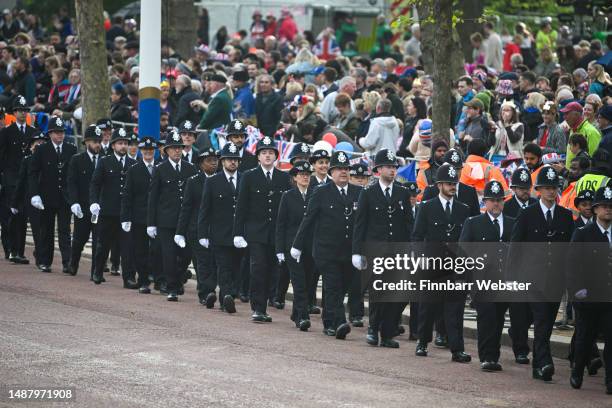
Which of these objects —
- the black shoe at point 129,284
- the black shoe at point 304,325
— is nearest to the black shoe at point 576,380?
the black shoe at point 304,325

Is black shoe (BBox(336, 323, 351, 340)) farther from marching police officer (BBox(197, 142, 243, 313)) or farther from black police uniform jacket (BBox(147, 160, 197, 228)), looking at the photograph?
black police uniform jacket (BBox(147, 160, 197, 228))

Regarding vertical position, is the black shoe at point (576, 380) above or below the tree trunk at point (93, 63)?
below

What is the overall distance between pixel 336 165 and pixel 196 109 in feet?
28.5

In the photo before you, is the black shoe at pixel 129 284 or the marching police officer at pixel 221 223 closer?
the marching police officer at pixel 221 223

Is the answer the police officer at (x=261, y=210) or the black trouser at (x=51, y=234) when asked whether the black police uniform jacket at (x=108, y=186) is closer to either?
the black trouser at (x=51, y=234)

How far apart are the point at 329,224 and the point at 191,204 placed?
2917 millimetres

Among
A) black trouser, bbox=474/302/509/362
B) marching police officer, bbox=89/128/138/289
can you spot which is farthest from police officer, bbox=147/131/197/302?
black trouser, bbox=474/302/509/362

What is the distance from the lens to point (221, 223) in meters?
17.5

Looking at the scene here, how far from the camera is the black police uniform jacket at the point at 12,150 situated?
71.3 ft

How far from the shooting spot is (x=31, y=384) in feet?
39.1

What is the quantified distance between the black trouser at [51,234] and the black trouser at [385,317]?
6504mm

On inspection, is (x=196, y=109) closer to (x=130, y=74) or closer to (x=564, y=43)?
(x=130, y=74)

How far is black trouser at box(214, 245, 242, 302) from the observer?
56.3 feet

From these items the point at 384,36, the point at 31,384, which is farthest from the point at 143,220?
the point at 384,36
